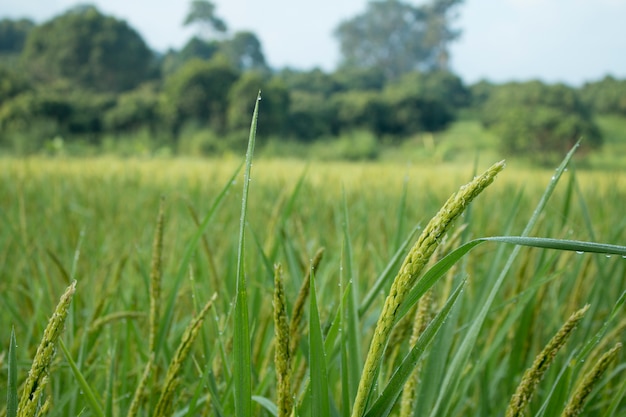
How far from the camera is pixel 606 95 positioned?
16469mm

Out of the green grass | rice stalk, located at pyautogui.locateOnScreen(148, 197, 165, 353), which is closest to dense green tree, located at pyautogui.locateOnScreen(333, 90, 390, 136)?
the green grass

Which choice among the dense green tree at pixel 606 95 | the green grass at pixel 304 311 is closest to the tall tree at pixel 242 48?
the dense green tree at pixel 606 95

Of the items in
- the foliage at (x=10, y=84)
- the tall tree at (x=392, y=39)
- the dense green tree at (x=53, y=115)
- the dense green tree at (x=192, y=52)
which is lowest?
the dense green tree at (x=53, y=115)

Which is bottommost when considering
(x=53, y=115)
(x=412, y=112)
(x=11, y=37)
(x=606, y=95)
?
(x=53, y=115)

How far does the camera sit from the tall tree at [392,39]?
29.4 meters

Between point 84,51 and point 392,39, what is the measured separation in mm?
18649

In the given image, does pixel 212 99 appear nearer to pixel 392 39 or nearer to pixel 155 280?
pixel 155 280

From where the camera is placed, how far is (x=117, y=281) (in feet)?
1.80

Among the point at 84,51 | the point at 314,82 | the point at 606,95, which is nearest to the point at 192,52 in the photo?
the point at 314,82

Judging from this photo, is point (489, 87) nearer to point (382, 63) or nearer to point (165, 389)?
point (382, 63)

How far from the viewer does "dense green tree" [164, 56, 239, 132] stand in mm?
12508

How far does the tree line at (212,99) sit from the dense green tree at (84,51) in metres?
0.03

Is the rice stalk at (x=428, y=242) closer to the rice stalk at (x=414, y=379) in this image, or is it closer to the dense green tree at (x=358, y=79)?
the rice stalk at (x=414, y=379)

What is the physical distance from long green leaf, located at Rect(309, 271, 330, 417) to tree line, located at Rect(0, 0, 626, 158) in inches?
292
